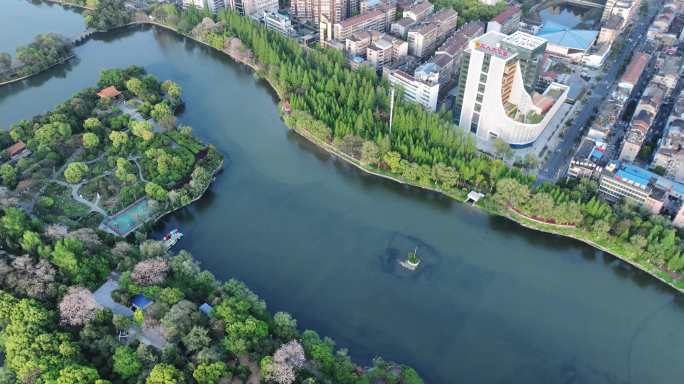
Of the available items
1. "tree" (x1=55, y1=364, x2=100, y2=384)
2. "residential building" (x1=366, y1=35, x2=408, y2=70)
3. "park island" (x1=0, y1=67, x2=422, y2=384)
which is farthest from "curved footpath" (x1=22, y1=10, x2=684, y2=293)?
"tree" (x1=55, y1=364, x2=100, y2=384)

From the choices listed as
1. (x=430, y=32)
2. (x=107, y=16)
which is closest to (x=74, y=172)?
(x=107, y=16)

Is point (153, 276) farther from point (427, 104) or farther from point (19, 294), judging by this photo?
point (427, 104)

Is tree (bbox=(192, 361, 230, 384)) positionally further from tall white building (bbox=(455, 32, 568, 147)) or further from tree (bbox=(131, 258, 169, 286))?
tall white building (bbox=(455, 32, 568, 147))

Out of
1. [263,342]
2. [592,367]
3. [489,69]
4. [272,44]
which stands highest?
[489,69]

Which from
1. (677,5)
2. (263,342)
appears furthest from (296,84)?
(677,5)

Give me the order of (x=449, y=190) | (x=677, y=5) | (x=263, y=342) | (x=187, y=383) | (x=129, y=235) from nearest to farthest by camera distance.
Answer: (x=187, y=383), (x=263, y=342), (x=129, y=235), (x=449, y=190), (x=677, y=5)

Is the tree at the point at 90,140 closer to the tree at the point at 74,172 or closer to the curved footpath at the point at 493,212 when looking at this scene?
the tree at the point at 74,172
